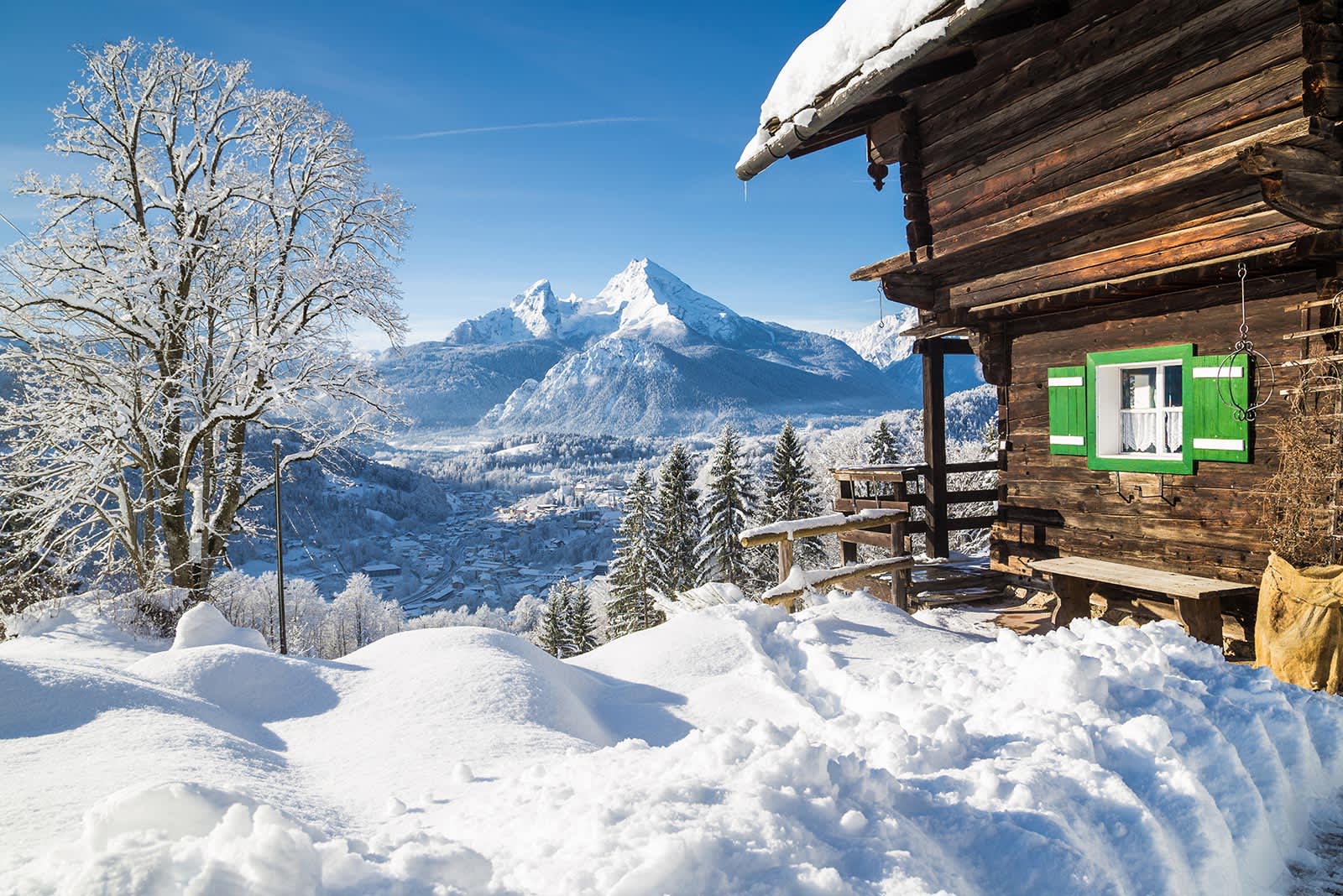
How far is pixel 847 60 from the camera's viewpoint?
7.60 m

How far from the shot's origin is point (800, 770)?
2.75 metres

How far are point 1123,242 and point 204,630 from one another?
9205 millimetres

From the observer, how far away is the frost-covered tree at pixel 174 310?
11.9 m

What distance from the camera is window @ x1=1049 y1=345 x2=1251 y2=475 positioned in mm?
6590

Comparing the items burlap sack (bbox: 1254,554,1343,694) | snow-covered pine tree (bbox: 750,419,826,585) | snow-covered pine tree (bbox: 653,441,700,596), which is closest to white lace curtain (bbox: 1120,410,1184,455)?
burlap sack (bbox: 1254,554,1343,694)

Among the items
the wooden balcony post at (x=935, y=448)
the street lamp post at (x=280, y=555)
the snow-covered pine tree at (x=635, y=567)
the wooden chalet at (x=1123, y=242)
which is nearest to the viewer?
the wooden chalet at (x=1123, y=242)

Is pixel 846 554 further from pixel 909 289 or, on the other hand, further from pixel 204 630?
pixel 204 630

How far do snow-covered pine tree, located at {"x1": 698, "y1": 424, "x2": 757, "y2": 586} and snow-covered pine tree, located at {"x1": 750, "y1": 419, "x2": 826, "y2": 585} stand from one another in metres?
0.84

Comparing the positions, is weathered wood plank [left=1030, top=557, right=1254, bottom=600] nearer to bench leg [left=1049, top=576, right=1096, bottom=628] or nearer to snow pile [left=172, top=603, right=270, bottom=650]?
bench leg [left=1049, top=576, right=1096, bottom=628]

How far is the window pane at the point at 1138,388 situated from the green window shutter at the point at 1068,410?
389mm

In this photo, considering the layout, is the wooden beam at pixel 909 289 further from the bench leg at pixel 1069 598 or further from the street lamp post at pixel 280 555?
the street lamp post at pixel 280 555

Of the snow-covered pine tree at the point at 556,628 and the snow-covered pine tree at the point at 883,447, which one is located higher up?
the snow-covered pine tree at the point at 883,447

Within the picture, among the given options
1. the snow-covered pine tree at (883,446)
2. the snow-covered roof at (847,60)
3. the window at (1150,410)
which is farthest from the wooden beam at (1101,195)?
the snow-covered pine tree at (883,446)

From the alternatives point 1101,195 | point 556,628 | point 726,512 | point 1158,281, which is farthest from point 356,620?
point 1158,281
